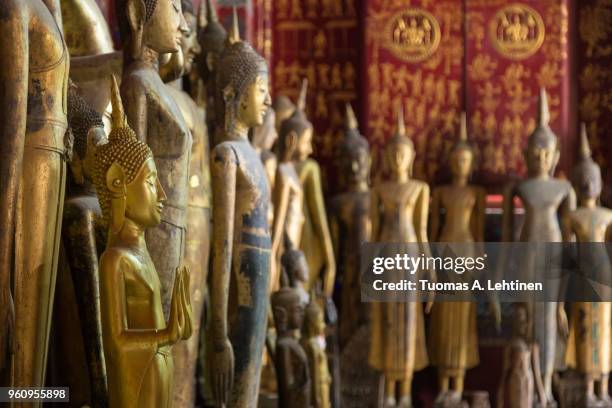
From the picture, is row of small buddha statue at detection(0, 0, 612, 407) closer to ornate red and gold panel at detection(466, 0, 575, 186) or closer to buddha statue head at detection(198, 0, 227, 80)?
buddha statue head at detection(198, 0, 227, 80)

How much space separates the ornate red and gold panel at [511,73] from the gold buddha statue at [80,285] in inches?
260

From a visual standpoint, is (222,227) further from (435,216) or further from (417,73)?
(417,73)

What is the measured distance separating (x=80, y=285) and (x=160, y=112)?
2.87 ft

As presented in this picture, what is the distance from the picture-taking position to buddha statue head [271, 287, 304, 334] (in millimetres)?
7242

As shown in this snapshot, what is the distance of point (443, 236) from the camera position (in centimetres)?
1034

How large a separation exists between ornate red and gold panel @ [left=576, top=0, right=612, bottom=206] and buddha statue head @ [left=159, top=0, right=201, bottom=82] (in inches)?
206

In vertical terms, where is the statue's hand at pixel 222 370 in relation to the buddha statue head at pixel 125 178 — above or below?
below

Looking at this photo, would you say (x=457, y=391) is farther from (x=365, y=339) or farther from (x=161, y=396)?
(x=161, y=396)

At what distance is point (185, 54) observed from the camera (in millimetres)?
6805

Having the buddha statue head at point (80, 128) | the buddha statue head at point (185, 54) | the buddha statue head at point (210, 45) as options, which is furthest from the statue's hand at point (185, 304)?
the buddha statue head at point (210, 45)

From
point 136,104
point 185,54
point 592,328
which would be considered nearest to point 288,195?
point 592,328

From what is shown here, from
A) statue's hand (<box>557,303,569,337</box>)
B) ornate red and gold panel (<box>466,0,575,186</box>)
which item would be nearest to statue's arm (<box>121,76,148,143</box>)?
statue's hand (<box>557,303,569,337</box>)

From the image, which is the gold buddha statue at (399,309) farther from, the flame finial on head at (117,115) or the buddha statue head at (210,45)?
the flame finial on head at (117,115)

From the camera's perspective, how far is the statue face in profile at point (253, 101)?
6.53 m
